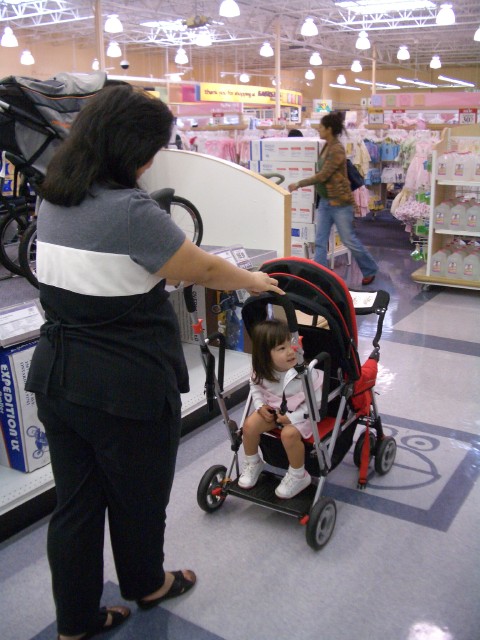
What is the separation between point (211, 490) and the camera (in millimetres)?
2549

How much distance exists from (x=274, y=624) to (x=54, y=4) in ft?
58.9

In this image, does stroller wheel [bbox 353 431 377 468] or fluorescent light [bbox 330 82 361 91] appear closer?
stroller wheel [bbox 353 431 377 468]

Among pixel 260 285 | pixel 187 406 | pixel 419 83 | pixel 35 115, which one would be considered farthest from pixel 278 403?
pixel 419 83

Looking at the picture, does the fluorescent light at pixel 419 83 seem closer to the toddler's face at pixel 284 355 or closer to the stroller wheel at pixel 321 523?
the toddler's face at pixel 284 355

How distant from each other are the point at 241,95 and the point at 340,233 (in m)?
16.6

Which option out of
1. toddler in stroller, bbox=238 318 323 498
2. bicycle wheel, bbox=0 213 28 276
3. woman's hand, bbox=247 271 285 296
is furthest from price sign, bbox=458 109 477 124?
woman's hand, bbox=247 271 285 296

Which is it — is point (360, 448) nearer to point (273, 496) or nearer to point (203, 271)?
point (273, 496)

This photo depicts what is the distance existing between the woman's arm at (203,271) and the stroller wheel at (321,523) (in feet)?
3.01

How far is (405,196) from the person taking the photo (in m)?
7.70

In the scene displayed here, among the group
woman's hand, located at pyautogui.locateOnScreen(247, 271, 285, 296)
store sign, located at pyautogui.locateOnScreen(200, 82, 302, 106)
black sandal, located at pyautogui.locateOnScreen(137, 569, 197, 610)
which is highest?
store sign, located at pyautogui.locateOnScreen(200, 82, 302, 106)

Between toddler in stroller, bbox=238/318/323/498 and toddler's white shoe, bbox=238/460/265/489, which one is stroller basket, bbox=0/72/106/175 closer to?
toddler in stroller, bbox=238/318/323/498

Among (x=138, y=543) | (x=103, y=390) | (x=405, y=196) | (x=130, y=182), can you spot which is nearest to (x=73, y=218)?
(x=130, y=182)

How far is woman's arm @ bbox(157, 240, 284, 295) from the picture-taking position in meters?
1.54

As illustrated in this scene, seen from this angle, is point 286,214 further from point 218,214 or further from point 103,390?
point 103,390
